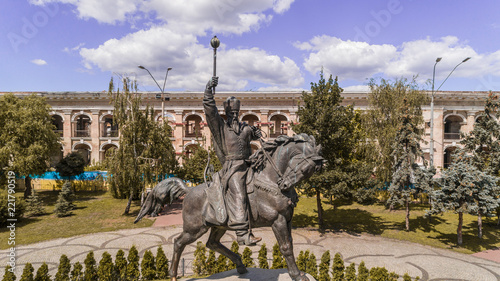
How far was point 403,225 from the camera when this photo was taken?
1816cm

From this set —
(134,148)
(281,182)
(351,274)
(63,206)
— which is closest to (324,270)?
(351,274)

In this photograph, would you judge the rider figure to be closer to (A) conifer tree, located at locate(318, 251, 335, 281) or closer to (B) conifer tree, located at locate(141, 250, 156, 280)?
(A) conifer tree, located at locate(318, 251, 335, 281)

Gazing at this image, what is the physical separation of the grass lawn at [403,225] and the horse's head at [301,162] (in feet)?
45.2

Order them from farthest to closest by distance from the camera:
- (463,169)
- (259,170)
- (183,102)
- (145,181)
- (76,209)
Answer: (183,102) → (76,209) → (145,181) → (463,169) → (259,170)

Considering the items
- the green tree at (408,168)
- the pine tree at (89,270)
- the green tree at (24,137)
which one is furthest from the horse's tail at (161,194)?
the green tree at (24,137)

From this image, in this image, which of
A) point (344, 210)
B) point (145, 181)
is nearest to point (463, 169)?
point (344, 210)

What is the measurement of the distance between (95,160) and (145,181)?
2213cm

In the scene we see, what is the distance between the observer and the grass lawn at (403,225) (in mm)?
15377

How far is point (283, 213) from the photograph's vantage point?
19.0 ft

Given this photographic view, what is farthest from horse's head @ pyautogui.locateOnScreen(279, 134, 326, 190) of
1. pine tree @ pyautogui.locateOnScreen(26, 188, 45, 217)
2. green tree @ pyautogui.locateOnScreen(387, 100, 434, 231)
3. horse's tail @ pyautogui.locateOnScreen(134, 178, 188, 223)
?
pine tree @ pyautogui.locateOnScreen(26, 188, 45, 217)

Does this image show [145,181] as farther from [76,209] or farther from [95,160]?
[95,160]

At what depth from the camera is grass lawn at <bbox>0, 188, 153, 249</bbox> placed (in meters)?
15.5

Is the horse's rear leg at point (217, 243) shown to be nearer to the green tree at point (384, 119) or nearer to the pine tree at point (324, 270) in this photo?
the pine tree at point (324, 270)

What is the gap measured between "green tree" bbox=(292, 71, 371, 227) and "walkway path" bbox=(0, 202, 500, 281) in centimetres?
283
